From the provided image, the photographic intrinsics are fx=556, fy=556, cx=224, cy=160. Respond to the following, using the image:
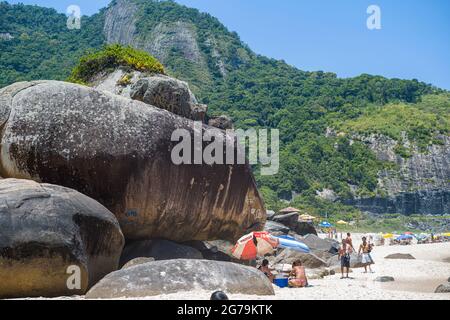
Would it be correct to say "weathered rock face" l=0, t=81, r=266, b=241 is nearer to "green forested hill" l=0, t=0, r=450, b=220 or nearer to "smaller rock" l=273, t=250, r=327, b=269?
"smaller rock" l=273, t=250, r=327, b=269

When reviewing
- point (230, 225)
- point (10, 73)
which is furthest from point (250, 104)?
point (230, 225)

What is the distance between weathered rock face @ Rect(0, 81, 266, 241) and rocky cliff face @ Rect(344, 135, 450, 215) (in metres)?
63.3

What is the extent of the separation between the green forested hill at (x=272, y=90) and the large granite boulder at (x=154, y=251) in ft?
166

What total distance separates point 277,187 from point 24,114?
60838 mm

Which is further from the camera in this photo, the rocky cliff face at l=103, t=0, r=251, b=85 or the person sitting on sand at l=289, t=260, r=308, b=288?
the rocky cliff face at l=103, t=0, r=251, b=85

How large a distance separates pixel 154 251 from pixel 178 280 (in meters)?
2.82

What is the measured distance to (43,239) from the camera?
7824 mm

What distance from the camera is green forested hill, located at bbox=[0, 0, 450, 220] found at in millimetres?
73688

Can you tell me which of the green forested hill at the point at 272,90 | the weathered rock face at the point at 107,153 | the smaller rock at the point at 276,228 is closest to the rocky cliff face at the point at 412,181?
the green forested hill at the point at 272,90

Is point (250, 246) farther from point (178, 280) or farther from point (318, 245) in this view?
point (318, 245)

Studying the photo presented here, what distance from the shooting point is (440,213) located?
75.2 meters

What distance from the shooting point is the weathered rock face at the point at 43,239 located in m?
7.68

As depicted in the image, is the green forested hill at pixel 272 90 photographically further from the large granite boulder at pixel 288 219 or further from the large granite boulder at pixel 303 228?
the large granite boulder at pixel 288 219

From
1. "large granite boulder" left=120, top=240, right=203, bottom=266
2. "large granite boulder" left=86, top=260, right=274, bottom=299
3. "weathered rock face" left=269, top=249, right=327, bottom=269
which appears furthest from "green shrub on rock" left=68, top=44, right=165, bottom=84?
"large granite boulder" left=86, top=260, right=274, bottom=299
